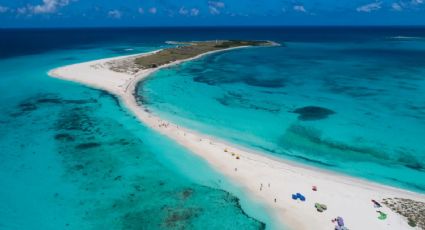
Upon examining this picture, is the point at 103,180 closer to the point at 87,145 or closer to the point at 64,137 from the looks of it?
the point at 87,145

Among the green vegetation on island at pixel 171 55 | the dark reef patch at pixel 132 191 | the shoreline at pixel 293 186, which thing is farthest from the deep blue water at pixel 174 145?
the green vegetation on island at pixel 171 55

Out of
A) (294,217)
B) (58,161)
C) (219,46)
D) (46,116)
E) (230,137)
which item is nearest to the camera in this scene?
(294,217)

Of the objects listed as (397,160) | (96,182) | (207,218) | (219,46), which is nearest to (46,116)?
(96,182)

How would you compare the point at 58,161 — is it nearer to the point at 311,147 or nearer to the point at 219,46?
the point at 311,147

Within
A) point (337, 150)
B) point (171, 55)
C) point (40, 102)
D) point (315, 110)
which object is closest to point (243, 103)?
point (315, 110)

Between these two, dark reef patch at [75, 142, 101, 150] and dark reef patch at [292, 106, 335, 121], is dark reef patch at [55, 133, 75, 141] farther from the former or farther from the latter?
dark reef patch at [292, 106, 335, 121]

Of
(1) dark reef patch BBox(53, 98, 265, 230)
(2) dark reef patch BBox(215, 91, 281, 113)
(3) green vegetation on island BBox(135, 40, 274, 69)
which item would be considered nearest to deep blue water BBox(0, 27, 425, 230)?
(1) dark reef patch BBox(53, 98, 265, 230)
